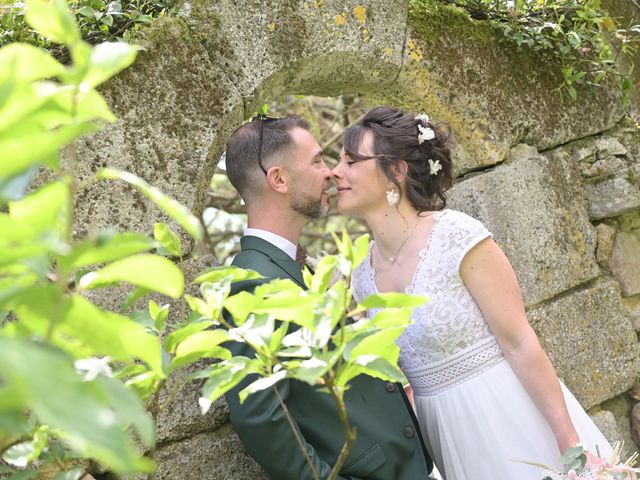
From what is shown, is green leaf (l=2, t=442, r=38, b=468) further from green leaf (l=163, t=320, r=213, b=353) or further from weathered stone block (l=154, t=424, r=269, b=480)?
weathered stone block (l=154, t=424, r=269, b=480)

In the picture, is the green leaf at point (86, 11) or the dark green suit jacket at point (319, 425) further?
the green leaf at point (86, 11)

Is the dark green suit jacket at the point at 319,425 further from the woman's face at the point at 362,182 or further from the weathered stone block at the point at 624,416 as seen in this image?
the weathered stone block at the point at 624,416

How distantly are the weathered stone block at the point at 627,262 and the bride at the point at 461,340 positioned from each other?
84 cm

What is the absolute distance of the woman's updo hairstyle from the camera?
234cm

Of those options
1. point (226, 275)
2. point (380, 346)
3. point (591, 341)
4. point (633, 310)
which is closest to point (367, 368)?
point (380, 346)

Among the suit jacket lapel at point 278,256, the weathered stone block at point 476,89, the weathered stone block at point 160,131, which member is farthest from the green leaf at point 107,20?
the weathered stone block at point 476,89

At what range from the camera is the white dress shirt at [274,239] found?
7.29 ft

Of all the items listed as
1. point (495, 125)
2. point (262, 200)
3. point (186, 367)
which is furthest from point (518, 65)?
point (186, 367)

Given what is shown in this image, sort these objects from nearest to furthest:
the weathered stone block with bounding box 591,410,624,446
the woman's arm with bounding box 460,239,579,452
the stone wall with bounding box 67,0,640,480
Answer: the stone wall with bounding box 67,0,640,480
the woman's arm with bounding box 460,239,579,452
the weathered stone block with bounding box 591,410,624,446

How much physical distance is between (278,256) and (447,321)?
0.54 metres

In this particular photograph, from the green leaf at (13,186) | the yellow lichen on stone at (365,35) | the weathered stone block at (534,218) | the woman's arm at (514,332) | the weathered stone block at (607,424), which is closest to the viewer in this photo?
the green leaf at (13,186)

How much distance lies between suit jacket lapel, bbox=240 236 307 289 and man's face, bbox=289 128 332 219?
229mm

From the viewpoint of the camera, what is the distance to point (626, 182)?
2963 millimetres

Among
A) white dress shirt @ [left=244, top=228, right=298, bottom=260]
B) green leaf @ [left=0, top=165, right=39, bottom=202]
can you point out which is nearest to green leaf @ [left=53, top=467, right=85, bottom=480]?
green leaf @ [left=0, top=165, right=39, bottom=202]
